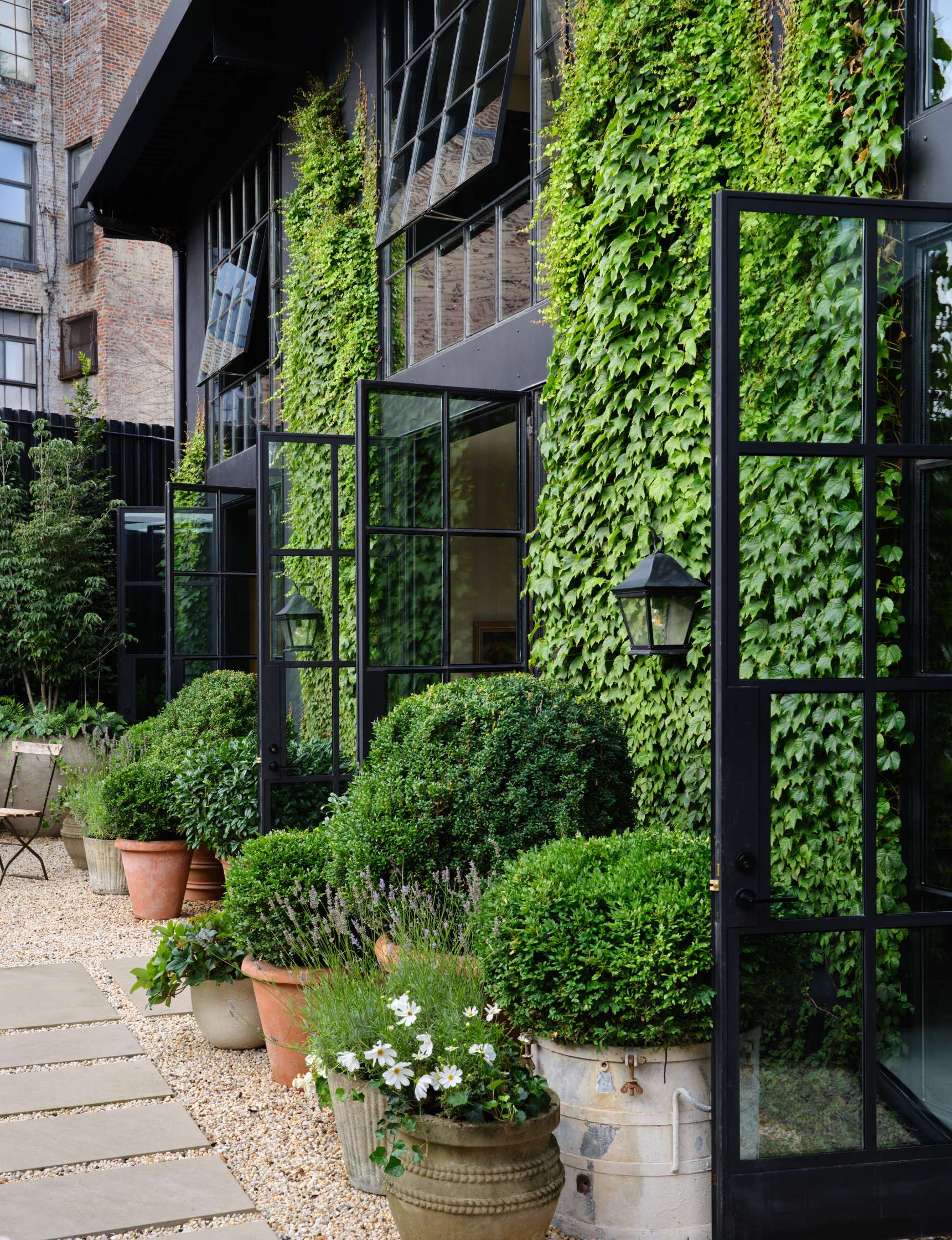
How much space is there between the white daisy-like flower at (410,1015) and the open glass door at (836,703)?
0.75m

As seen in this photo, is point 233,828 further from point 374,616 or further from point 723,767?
point 723,767

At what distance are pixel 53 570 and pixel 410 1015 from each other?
9.48 m

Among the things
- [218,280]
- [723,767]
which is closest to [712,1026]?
[723,767]

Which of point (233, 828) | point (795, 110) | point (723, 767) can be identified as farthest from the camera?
point (233, 828)

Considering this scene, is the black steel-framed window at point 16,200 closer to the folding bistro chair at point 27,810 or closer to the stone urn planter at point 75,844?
the folding bistro chair at point 27,810

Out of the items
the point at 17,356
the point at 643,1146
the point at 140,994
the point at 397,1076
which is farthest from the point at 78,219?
the point at 643,1146

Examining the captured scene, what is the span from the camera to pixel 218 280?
37.0 ft

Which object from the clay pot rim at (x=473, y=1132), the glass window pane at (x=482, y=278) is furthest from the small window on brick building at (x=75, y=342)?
the clay pot rim at (x=473, y=1132)

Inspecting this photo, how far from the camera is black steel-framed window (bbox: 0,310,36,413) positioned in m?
20.2

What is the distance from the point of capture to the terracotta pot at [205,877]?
7.48 m

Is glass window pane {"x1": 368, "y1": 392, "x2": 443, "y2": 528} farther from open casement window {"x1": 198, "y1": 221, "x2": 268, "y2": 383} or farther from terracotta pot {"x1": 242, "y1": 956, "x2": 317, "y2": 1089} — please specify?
open casement window {"x1": 198, "y1": 221, "x2": 268, "y2": 383}

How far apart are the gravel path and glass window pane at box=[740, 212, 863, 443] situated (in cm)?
225

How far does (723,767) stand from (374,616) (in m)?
3.08


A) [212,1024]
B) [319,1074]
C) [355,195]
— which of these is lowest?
[212,1024]
